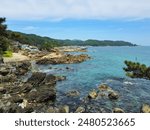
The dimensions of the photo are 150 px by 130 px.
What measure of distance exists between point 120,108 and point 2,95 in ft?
33.7

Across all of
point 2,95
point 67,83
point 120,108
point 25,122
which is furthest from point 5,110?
point 67,83

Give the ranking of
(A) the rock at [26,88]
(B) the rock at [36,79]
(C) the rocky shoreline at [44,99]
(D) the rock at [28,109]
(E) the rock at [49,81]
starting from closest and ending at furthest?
(D) the rock at [28,109] < (C) the rocky shoreline at [44,99] < (A) the rock at [26,88] < (B) the rock at [36,79] < (E) the rock at [49,81]

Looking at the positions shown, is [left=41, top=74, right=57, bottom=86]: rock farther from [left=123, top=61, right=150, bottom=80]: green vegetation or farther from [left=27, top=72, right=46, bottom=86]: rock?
[left=123, top=61, right=150, bottom=80]: green vegetation

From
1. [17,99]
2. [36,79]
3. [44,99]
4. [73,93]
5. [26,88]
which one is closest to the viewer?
[17,99]

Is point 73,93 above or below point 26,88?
below

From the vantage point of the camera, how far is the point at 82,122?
288 inches

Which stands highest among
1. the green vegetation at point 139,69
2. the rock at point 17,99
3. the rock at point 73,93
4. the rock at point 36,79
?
the green vegetation at point 139,69

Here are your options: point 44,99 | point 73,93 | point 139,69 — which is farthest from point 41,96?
point 139,69

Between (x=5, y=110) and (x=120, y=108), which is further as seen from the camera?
(x=120, y=108)

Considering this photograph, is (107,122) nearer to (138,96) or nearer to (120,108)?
(120,108)

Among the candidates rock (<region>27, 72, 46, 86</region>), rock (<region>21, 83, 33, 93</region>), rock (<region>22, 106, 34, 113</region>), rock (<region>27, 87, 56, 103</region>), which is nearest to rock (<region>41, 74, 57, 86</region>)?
rock (<region>27, 72, 46, 86</region>)

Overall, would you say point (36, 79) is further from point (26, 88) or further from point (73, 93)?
point (73, 93)

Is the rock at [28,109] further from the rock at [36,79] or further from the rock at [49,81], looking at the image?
the rock at [49,81]

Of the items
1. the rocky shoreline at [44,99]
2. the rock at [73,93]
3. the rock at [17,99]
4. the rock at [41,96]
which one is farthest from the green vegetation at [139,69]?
the rock at [17,99]
